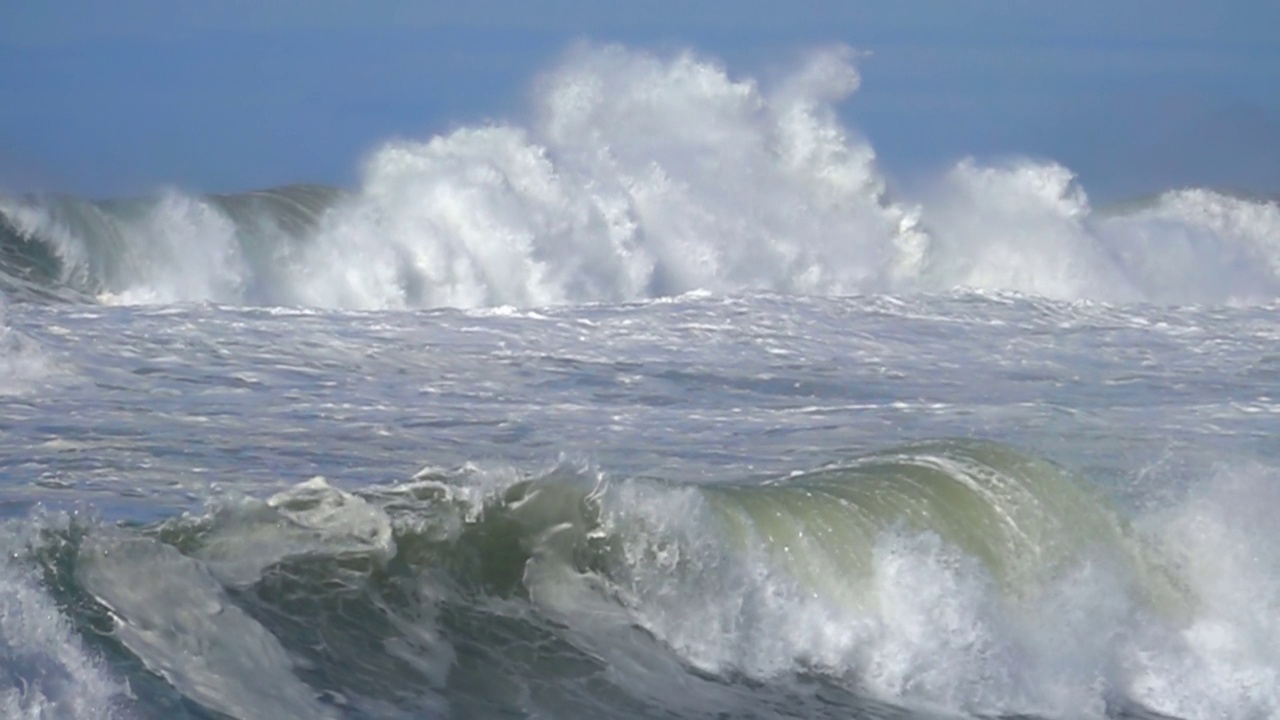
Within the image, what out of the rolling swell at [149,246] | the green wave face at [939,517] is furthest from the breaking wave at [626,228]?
the green wave face at [939,517]

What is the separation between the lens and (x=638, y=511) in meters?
6.88

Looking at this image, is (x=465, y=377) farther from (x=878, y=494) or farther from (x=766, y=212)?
(x=766, y=212)

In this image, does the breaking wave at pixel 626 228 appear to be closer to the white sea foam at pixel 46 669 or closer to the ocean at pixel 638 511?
the ocean at pixel 638 511

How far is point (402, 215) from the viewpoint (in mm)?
22734

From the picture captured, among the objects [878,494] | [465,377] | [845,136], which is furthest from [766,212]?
[878,494]

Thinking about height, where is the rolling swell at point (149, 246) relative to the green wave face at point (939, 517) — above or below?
above

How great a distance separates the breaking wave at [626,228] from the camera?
21.3 metres

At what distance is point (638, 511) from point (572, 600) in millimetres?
430

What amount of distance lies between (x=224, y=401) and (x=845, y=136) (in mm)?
16574

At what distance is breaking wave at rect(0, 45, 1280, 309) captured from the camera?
2133cm

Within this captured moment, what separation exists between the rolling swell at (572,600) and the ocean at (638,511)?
0.02 m

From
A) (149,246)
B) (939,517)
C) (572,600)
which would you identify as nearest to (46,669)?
(572,600)

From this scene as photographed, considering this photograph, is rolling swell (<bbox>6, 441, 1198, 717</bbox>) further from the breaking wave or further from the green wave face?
the breaking wave

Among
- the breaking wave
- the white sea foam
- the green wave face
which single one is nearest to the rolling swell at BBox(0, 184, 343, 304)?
the breaking wave
